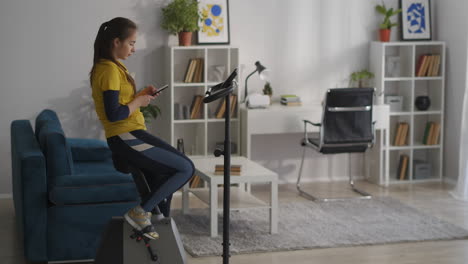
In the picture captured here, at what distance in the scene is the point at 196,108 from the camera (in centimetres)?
679

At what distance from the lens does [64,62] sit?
21.6 ft

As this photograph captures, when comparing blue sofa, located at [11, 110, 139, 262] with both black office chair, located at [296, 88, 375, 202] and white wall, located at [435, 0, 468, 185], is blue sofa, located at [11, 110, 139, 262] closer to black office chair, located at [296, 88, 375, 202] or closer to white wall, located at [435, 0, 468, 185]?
black office chair, located at [296, 88, 375, 202]

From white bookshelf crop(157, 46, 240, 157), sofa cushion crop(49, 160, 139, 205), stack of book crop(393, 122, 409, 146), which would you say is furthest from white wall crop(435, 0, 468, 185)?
sofa cushion crop(49, 160, 139, 205)

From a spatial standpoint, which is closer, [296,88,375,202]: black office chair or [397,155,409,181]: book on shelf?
[296,88,375,202]: black office chair

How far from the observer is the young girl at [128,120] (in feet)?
12.9

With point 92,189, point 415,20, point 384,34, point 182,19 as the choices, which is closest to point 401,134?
point 384,34

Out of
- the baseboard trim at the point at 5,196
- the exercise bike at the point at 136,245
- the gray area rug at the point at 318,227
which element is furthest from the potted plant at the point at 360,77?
the exercise bike at the point at 136,245

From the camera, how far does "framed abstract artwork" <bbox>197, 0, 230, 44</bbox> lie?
6.78 metres

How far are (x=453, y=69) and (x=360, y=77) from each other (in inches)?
35.4

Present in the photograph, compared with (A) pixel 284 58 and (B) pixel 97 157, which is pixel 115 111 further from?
(A) pixel 284 58

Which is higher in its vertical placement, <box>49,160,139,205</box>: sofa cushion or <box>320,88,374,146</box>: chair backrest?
<box>320,88,374,146</box>: chair backrest

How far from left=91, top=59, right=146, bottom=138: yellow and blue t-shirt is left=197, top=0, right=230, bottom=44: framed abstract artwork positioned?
110 inches

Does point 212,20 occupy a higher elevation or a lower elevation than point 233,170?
higher

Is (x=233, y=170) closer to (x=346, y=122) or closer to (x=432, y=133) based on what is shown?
(x=346, y=122)
